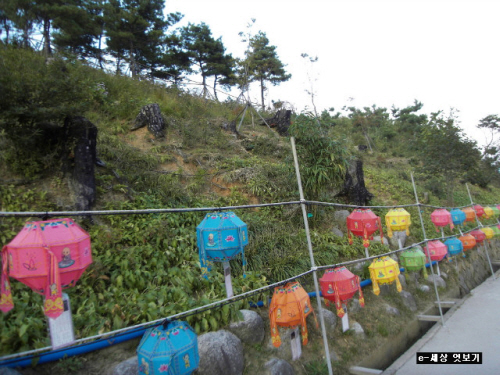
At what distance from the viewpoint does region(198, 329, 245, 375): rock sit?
9.62 feet

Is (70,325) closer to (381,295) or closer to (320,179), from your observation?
(381,295)

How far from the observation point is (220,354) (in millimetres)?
3031

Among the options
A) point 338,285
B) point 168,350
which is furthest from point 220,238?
point 338,285

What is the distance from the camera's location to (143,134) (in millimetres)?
8000

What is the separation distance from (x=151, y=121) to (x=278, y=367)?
649cm

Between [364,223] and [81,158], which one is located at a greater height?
[81,158]

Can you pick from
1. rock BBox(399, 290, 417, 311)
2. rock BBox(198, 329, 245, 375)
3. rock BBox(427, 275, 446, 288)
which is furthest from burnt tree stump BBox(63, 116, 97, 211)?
rock BBox(427, 275, 446, 288)

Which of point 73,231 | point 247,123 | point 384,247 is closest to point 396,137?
point 247,123

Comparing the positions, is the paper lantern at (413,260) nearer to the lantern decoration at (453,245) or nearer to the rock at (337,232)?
the rock at (337,232)

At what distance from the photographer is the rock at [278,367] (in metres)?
3.26

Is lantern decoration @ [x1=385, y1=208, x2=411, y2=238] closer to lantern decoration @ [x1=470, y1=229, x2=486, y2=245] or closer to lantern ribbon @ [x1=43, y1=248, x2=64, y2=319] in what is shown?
lantern decoration @ [x1=470, y1=229, x2=486, y2=245]

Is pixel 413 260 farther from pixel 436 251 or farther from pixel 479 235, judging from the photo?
pixel 479 235

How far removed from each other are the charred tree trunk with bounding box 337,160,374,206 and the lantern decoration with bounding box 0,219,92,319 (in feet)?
23.6

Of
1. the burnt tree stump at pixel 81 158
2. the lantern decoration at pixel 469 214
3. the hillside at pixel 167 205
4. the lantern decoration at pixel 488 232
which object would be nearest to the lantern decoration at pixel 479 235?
the lantern decoration at pixel 469 214
